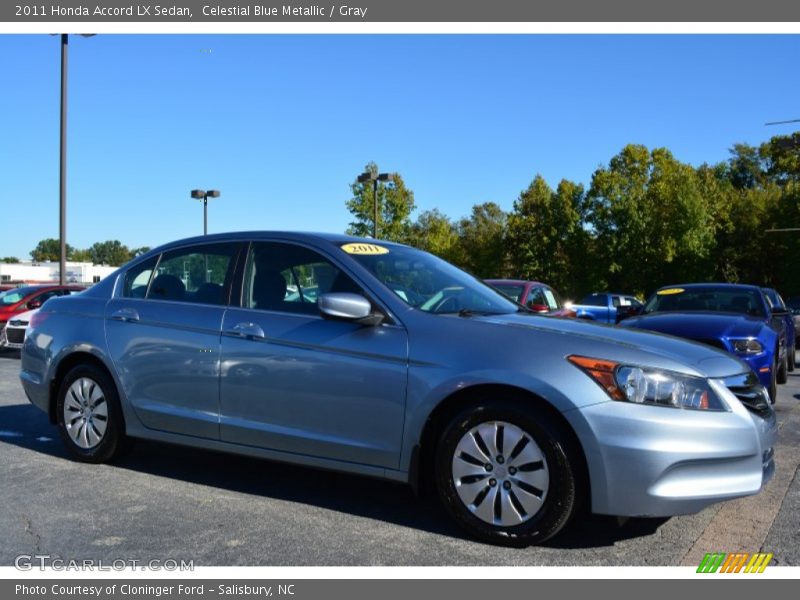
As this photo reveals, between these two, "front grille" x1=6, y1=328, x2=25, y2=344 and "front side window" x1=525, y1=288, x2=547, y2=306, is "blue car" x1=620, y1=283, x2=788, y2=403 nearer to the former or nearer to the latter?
"front side window" x1=525, y1=288, x2=547, y2=306

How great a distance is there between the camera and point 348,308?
4.16 meters

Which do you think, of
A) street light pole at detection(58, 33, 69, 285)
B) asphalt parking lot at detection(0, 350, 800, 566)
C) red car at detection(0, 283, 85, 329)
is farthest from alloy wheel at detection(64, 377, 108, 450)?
street light pole at detection(58, 33, 69, 285)

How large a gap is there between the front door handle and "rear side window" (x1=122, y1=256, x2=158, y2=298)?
1056 millimetres

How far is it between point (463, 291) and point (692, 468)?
5.72 feet

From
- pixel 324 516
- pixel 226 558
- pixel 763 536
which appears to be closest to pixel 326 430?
pixel 324 516

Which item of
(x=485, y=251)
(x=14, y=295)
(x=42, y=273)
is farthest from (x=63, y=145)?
(x=42, y=273)

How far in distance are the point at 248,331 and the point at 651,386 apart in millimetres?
2319

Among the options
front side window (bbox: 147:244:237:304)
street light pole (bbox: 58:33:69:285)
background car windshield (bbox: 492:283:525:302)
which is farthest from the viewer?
street light pole (bbox: 58:33:69:285)

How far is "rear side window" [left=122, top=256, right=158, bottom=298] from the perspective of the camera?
5395 mm

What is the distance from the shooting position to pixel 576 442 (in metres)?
3.67

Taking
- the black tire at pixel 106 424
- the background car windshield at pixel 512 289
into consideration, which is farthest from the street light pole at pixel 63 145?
the black tire at pixel 106 424
